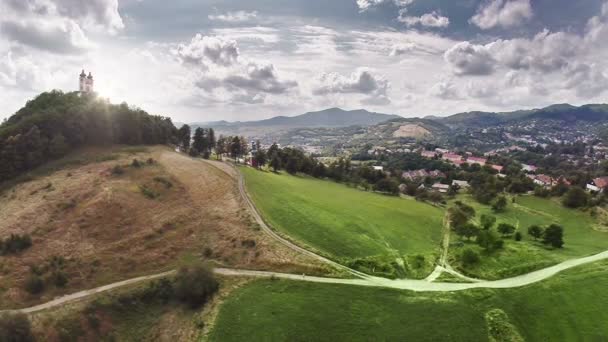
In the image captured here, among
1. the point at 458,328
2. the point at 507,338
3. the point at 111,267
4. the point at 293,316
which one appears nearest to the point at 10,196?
the point at 111,267

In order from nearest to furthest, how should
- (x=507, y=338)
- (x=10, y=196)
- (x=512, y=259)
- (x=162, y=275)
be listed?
1. (x=507, y=338)
2. (x=162, y=275)
3. (x=512, y=259)
4. (x=10, y=196)

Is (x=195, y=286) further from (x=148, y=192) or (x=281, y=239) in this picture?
(x=148, y=192)

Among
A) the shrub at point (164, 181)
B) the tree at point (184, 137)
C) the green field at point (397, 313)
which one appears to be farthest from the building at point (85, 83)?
the green field at point (397, 313)

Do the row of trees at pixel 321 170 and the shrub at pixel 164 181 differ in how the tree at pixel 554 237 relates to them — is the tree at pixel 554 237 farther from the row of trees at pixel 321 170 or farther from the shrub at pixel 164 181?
the shrub at pixel 164 181

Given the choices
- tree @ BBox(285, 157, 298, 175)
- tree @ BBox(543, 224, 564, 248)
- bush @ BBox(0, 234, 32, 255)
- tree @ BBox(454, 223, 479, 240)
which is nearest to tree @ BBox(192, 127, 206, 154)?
tree @ BBox(285, 157, 298, 175)

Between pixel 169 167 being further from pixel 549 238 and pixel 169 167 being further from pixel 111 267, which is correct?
pixel 549 238

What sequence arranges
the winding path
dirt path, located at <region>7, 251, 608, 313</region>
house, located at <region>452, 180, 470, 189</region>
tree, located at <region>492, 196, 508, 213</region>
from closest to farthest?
the winding path → dirt path, located at <region>7, 251, 608, 313</region> → tree, located at <region>492, 196, 508, 213</region> → house, located at <region>452, 180, 470, 189</region>

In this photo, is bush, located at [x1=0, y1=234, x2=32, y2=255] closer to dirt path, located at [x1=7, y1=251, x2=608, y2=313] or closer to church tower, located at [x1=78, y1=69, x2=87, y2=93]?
dirt path, located at [x1=7, y1=251, x2=608, y2=313]
